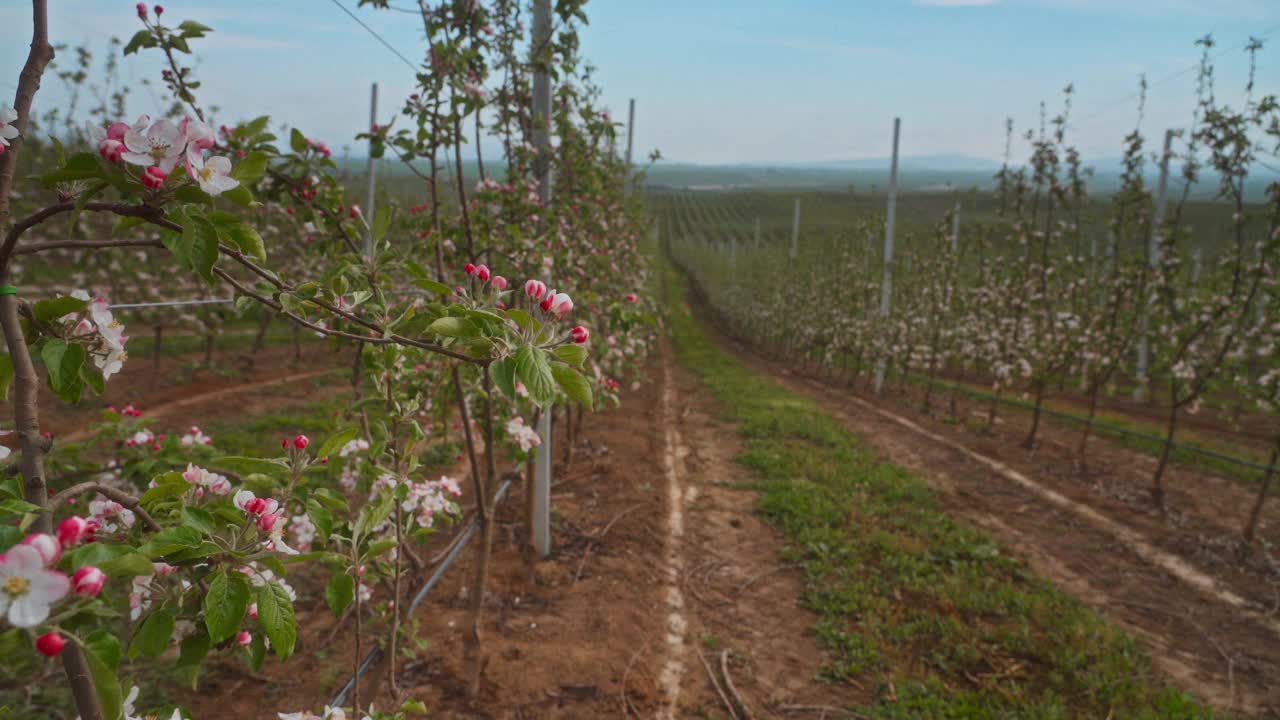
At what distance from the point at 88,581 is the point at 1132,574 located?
6.01 m

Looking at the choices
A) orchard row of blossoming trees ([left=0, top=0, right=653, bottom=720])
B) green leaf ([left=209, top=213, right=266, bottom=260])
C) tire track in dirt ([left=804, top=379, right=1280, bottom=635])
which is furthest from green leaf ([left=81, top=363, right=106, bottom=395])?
tire track in dirt ([left=804, top=379, right=1280, bottom=635])

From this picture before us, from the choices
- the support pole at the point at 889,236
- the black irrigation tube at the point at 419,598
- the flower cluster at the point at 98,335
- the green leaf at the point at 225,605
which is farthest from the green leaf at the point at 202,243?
the support pole at the point at 889,236

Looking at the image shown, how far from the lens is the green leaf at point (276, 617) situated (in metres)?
0.95

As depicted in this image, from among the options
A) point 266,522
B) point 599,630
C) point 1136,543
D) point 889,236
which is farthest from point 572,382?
point 889,236

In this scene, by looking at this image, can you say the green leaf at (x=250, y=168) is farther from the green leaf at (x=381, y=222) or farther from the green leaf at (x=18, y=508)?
the green leaf at (x=18, y=508)

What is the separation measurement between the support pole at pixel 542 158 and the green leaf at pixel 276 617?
2.70m

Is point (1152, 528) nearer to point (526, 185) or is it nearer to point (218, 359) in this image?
point (526, 185)

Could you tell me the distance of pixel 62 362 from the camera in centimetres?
91

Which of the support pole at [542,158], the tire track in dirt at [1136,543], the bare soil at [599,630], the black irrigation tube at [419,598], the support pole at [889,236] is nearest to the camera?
the black irrigation tube at [419,598]

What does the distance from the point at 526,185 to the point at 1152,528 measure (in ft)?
19.0

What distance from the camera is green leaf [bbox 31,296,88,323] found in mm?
896

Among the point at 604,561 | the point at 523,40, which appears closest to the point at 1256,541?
the point at 604,561

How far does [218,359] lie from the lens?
10.3 meters

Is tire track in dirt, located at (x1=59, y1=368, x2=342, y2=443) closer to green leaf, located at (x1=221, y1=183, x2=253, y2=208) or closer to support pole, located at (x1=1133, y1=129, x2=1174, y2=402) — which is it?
green leaf, located at (x1=221, y1=183, x2=253, y2=208)
